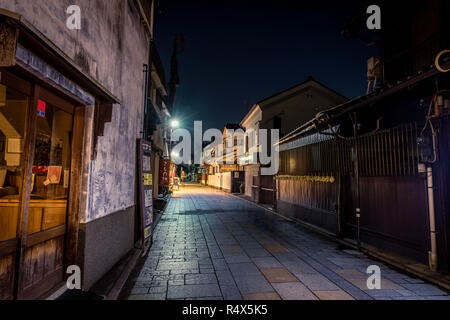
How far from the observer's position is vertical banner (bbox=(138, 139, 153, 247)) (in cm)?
732

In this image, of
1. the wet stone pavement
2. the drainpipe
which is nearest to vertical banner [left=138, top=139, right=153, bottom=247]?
the wet stone pavement

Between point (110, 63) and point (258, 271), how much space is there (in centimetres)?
636

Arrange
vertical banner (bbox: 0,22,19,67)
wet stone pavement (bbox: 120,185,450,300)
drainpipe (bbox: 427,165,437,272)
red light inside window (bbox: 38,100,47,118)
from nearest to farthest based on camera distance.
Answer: vertical banner (bbox: 0,22,19,67)
red light inside window (bbox: 38,100,47,118)
wet stone pavement (bbox: 120,185,450,300)
drainpipe (bbox: 427,165,437,272)

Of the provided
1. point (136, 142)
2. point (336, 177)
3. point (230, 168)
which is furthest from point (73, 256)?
point (230, 168)

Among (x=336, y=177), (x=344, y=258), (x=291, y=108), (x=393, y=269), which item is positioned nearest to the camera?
(x=393, y=269)

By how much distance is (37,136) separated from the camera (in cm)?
387

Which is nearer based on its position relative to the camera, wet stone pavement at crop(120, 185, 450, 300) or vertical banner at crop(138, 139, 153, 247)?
wet stone pavement at crop(120, 185, 450, 300)

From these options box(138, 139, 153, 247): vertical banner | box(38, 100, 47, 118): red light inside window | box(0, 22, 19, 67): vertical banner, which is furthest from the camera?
box(138, 139, 153, 247): vertical banner

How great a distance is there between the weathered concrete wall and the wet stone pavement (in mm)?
1980

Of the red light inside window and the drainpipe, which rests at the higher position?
the red light inside window

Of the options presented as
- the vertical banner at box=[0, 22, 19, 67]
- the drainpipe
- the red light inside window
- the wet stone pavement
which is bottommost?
the wet stone pavement

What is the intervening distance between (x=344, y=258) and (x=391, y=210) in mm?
2082

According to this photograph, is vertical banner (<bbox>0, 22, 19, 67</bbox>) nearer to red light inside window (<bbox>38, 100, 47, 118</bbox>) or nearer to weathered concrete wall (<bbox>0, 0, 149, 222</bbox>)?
weathered concrete wall (<bbox>0, 0, 149, 222</bbox>)

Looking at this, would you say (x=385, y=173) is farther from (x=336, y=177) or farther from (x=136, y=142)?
(x=136, y=142)
